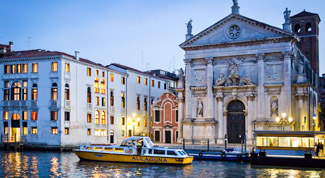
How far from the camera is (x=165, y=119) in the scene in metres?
57.2

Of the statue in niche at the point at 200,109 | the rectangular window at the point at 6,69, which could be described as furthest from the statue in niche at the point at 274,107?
the rectangular window at the point at 6,69

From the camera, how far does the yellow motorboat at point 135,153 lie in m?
32.9

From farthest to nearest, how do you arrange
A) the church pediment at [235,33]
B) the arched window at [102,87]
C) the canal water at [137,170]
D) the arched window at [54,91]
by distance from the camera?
the arched window at [102,87] → the arched window at [54,91] → the church pediment at [235,33] → the canal water at [137,170]

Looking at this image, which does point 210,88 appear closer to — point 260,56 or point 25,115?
point 260,56

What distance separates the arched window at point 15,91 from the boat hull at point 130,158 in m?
17.8

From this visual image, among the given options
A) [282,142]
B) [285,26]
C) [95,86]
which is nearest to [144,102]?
[95,86]

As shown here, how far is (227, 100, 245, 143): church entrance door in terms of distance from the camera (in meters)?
47.0

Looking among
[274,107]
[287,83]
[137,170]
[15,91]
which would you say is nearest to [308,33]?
[287,83]

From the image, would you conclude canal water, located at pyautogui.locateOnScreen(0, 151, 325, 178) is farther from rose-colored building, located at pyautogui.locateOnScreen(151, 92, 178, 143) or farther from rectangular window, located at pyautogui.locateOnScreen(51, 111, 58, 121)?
rose-colored building, located at pyautogui.locateOnScreen(151, 92, 178, 143)

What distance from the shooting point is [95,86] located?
53719 millimetres

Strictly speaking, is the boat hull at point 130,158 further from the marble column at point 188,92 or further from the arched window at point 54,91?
the marble column at point 188,92

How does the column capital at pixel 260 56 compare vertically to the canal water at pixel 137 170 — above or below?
above

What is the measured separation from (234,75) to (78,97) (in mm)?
17176

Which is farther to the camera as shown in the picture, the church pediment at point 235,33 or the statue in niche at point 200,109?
the statue in niche at point 200,109
